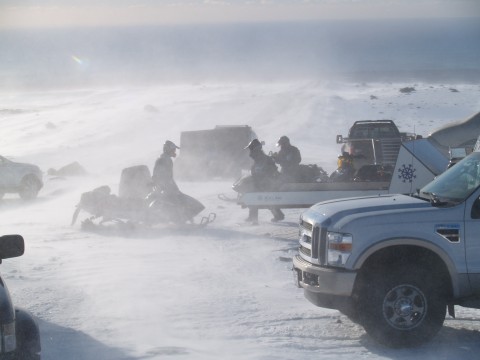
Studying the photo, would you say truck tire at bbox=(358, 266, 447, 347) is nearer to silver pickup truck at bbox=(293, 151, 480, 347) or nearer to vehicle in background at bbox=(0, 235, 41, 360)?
silver pickup truck at bbox=(293, 151, 480, 347)

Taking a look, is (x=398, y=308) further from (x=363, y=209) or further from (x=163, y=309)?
(x=163, y=309)

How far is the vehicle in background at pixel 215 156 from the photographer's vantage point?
26703 millimetres

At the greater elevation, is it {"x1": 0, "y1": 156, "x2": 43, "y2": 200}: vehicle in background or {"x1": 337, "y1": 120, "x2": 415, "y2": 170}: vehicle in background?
{"x1": 337, "y1": 120, "x2": 415, "y2": 170}: vehicle in background

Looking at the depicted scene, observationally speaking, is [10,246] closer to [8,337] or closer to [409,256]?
[8,337]

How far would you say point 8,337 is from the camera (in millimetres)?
5066

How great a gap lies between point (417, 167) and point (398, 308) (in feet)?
18.3

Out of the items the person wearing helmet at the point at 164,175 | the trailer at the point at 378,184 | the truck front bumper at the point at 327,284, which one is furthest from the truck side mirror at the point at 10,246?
→ the person wearing helmet at the point at 164,175

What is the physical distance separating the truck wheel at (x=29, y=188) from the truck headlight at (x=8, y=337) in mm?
17648

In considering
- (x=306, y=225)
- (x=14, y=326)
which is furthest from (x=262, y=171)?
(x=14, y=326)

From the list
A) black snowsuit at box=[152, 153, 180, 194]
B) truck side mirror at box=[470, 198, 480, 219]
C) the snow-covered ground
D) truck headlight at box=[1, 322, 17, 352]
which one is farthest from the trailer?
truck headlight at box=[1, 322, 17, 352]

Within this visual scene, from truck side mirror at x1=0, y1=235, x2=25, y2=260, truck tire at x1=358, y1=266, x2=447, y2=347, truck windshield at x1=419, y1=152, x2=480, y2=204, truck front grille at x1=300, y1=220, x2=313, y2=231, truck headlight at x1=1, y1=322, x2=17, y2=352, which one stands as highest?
truck windshield at x1=419, y1=152, x2=480, y2=204

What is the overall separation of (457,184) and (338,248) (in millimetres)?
1469

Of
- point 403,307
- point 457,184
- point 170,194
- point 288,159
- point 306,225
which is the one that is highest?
point 288,159

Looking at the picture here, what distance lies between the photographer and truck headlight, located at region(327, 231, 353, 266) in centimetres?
784
